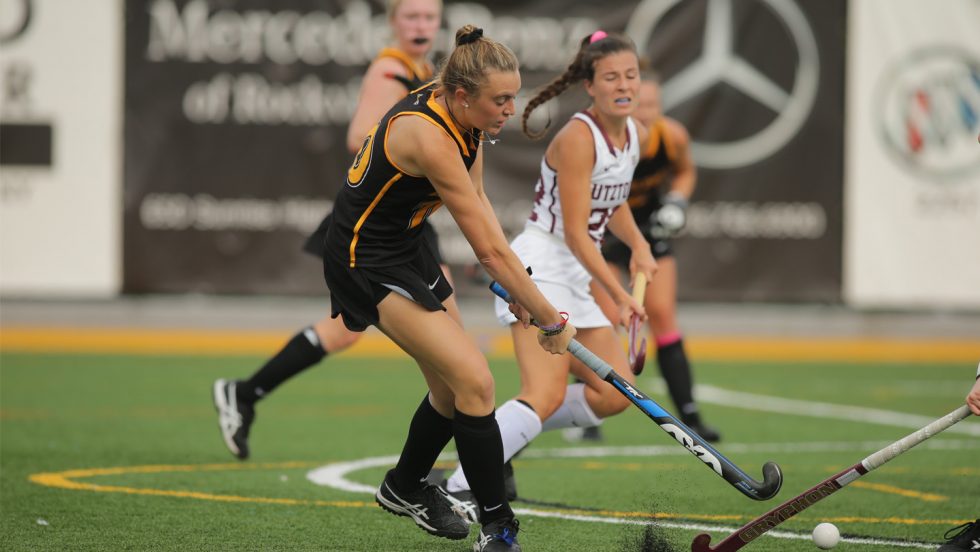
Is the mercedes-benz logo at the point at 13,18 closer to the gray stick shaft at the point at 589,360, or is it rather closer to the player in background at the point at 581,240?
the player in background at the point at 581,240

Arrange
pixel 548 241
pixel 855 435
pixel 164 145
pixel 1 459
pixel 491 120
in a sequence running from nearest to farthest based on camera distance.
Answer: pixel 491 120 → pixel 548 241 → pixel 1 459 → pixel 855 435 → pixel 164 145

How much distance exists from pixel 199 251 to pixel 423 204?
836 cm

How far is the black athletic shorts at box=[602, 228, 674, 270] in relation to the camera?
7.54m

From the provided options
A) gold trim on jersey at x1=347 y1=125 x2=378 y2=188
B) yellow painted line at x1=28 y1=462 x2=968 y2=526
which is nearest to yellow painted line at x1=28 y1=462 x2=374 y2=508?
yellow painted line at x1=28 y1=462 x2=968 y2=526

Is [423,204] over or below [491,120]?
below

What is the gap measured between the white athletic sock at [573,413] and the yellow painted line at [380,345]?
6.08m

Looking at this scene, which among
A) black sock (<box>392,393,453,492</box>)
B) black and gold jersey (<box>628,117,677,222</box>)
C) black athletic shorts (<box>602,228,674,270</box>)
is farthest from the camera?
black and gold jersey (<box>628,117,677,222</box>)

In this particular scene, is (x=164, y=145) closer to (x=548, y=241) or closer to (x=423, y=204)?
(x=548, y=241)

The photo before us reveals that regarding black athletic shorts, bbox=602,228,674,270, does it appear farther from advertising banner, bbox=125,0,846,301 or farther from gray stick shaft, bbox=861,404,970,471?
advertising banner, bbox=125,0,846,301

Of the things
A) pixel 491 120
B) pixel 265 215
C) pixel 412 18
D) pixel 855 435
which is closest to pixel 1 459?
pixel 412 18

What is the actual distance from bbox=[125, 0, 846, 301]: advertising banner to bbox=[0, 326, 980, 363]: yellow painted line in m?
0.45

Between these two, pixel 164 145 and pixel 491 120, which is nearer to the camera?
pixel 491 120

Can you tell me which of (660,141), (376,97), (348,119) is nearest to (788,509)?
(376,97)

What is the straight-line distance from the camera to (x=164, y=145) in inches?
486
